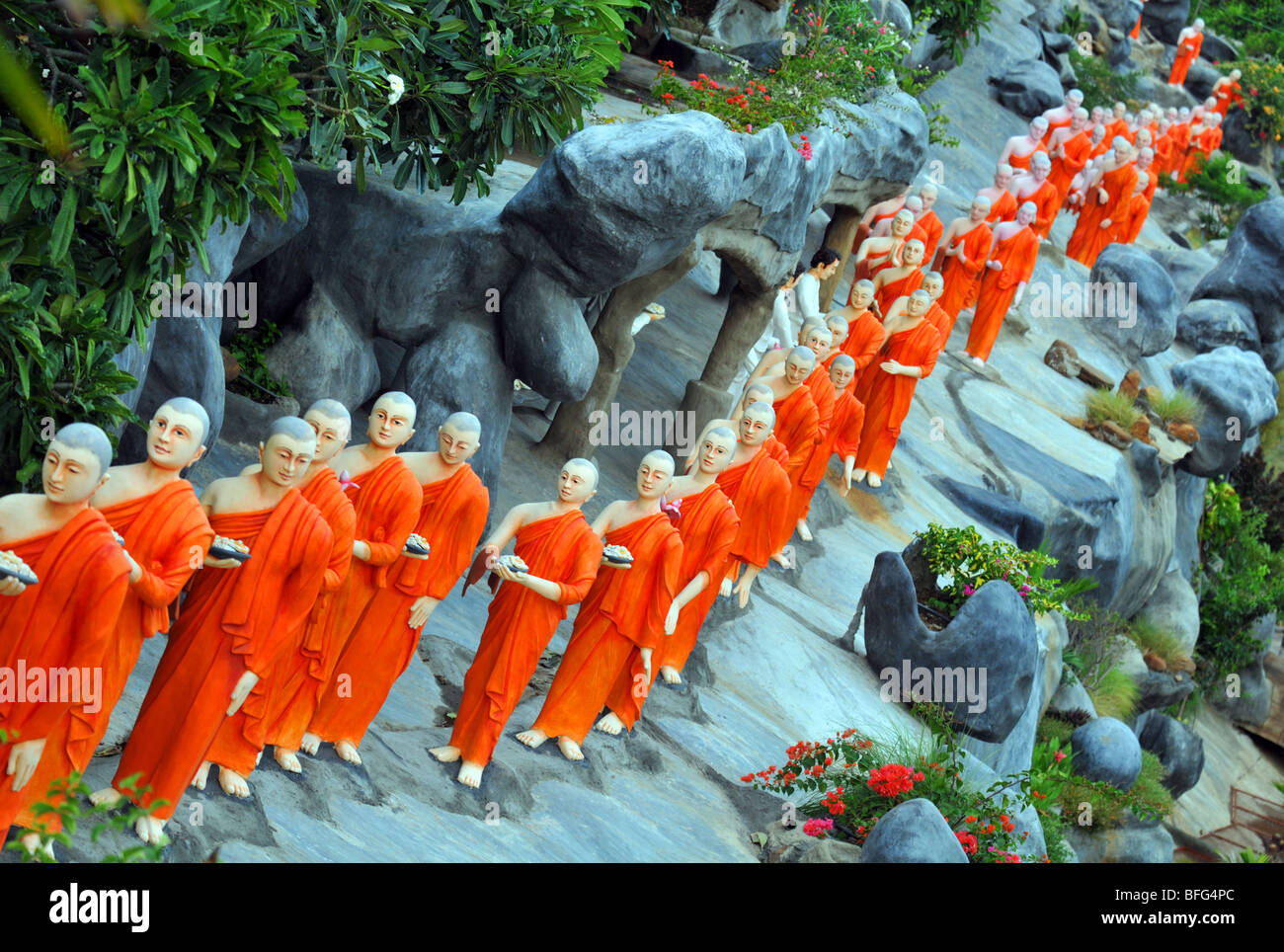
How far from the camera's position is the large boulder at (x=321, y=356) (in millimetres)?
9945

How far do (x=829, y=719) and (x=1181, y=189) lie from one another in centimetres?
2241

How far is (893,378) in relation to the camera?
43.0 ft

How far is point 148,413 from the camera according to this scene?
27.3 ft

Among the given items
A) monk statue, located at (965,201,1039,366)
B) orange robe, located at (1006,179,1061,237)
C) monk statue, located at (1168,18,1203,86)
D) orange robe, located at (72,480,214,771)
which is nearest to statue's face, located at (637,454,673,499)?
orange robe, located at (72,480,214,771)

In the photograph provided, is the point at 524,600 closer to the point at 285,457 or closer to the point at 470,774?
the point at 470,774

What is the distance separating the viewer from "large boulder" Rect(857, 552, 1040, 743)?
10.4 meters

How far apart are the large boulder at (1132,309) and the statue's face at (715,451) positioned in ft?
45.1

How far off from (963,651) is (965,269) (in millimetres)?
6755

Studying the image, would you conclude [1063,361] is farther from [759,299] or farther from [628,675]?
[628,675]

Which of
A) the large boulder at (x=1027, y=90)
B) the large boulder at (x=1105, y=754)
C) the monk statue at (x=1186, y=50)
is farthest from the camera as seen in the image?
the monk statue at (x=1186, y=50)

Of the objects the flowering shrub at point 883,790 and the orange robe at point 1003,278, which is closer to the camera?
the flowering shrub at point 883,790

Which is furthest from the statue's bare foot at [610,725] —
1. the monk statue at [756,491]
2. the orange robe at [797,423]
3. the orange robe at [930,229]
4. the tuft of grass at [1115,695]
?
the tuft of grass at [1115,695]

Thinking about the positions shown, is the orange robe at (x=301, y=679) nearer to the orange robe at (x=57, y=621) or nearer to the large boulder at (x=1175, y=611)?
the orange robe at (x=57, y=621)

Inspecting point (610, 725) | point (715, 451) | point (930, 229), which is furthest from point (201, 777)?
point (930, 229)
